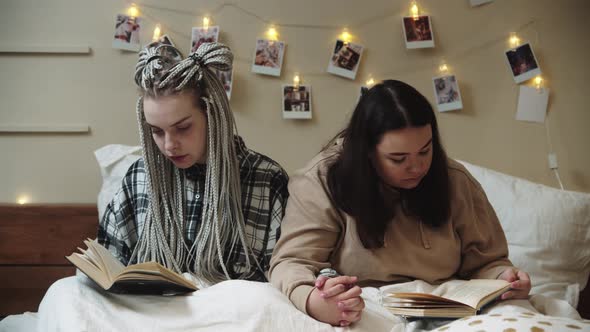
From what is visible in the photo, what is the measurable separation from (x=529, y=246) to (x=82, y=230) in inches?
54.1

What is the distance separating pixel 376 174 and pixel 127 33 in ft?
3.56

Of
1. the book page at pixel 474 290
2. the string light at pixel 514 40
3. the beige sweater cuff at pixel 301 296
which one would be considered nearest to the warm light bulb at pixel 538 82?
the string light at pixel 514 40

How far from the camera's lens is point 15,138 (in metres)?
2.01

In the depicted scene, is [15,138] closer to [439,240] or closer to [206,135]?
[206,135]

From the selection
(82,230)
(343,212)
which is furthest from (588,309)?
(82,230)

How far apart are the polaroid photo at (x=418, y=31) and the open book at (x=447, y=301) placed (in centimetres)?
103

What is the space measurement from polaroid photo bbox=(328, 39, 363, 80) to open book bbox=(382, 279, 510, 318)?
1.00m

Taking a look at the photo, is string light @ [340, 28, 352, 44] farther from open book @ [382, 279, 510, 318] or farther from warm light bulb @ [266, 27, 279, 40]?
open book @ [382, 279, 510, 318]

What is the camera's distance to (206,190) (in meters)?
1.44

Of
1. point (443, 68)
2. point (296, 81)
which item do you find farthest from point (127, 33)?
point (443, 68)

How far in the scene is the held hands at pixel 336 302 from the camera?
1.11 m

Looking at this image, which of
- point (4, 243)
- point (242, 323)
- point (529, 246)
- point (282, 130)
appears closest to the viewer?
point (242, 323)

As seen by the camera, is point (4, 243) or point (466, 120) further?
point (466, 120)

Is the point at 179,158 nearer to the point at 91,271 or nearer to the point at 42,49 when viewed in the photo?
the point at 91,271
